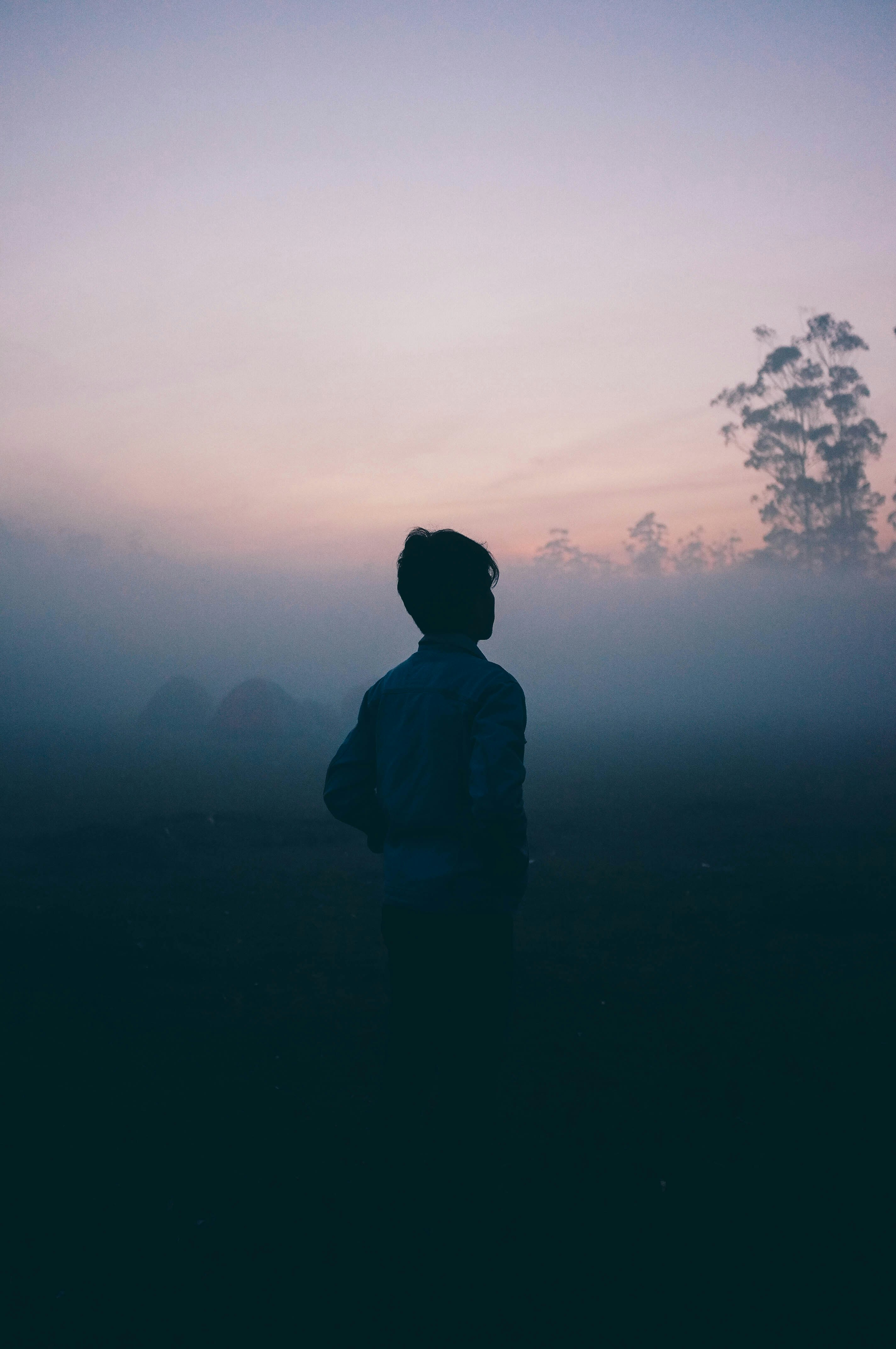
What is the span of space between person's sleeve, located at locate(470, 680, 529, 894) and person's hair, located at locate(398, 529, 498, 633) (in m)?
0.39

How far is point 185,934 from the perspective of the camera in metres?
8.79

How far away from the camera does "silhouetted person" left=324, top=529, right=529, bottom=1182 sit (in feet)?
8.96

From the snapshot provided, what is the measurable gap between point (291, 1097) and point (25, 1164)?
136 centimetres

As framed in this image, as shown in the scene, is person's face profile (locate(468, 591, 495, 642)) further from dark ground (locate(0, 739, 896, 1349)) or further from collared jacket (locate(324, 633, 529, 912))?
dark ground (locate(0, 739, 896, 1349))

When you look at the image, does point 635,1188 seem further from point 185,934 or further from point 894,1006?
point 185,934

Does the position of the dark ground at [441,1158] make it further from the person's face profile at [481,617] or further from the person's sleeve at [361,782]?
the person's face profile at [481,617]

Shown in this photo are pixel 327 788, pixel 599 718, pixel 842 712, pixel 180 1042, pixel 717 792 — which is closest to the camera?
pixel 327 788

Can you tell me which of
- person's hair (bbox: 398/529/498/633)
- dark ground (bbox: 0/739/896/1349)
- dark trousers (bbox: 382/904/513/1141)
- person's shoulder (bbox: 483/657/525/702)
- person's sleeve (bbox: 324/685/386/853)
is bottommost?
dark ground (bbox: 0/739/896/1349)

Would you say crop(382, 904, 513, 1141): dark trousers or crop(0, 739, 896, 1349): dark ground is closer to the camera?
crop(382, 904, 513, 1141): dark trousers

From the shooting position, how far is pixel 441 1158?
9.49 feet

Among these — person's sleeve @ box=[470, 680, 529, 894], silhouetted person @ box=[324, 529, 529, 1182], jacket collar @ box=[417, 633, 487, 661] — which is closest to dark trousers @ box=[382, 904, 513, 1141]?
silhouetted person @ box=[324, 529, 529, 1182]

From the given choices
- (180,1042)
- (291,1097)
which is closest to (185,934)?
(180,1042)

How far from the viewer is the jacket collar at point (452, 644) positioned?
9.73ft

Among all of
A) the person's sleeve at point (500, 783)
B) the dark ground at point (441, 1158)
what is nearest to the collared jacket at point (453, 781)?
the person's sleeve at point (500, 783)
